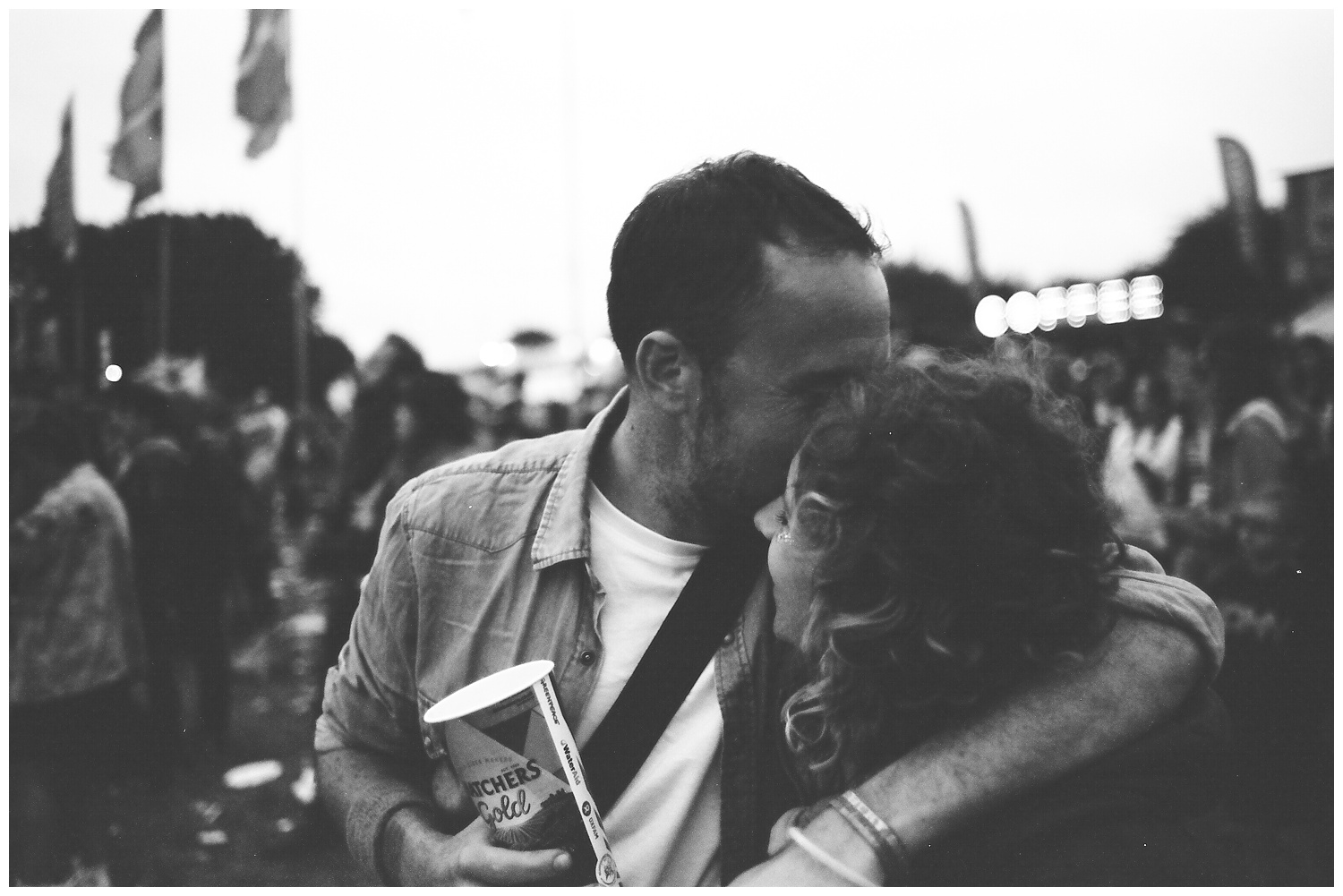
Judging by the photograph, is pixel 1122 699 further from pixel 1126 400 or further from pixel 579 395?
pixel 579 395

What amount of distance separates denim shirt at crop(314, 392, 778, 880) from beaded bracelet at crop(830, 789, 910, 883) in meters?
0.31

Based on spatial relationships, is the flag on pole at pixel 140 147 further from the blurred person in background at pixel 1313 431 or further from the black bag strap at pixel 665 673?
the blurred person in background at pixel 1313 431

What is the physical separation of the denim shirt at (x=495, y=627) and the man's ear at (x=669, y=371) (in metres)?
0.17

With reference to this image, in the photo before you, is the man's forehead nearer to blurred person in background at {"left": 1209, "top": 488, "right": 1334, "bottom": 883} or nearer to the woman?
the woman

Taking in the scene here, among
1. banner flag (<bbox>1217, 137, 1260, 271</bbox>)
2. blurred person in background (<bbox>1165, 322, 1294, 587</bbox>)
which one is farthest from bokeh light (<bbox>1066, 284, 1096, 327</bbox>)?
blurred person in background (<bbox>1165, 322, 1294, 587</bbox>)

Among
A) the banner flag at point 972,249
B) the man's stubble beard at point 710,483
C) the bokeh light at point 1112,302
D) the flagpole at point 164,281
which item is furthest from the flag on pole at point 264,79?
the bokeh light at point 1112,302

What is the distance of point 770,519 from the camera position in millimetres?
1623

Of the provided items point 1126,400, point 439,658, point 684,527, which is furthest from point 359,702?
point 1126,400

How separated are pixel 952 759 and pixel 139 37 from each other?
10.8 feet

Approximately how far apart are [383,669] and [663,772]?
1.87 ft

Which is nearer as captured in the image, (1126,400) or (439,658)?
(439,658)

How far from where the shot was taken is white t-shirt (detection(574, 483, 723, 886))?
5.41 ft

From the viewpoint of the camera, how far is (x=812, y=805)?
147 centimetres

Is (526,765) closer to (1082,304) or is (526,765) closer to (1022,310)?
(1082,304)
